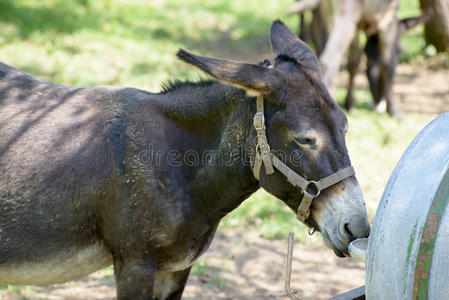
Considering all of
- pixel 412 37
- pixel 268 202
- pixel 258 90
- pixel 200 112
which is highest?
pixel 258 90

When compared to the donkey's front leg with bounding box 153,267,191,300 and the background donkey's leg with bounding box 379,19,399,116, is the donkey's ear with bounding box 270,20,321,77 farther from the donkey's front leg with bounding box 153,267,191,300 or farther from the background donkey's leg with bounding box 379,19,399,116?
the background donkey's leg with bounding box 379,19,399,116

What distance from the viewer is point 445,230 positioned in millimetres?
2162

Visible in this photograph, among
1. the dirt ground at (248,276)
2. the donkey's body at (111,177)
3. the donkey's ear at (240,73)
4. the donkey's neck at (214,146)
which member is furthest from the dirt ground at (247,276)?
the donkey's ear at (240,73)

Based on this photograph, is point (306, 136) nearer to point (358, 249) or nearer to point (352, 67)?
point (358, 249)

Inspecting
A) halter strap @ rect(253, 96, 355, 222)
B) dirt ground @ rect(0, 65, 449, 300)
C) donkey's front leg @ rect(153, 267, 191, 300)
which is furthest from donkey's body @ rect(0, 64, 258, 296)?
dirt ground @ rect(0, 65, 449, 300)

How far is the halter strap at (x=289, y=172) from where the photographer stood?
2736mm

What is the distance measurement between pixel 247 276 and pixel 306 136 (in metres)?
2.41

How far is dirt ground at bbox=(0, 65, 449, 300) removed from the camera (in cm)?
449

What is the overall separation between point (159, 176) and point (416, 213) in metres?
1.38

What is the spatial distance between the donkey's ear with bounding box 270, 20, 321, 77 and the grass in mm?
2320

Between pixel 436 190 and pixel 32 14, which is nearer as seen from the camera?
pixel 436 190

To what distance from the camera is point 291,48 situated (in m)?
3.21

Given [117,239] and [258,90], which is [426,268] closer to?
[258,90]

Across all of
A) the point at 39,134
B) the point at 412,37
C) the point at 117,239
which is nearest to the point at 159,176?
the point at 117,239
